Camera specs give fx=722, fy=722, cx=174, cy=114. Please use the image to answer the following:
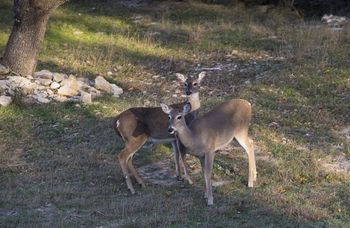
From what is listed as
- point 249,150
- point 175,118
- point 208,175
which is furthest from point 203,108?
point 208,175

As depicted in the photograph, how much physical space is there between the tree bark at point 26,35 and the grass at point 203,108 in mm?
1452

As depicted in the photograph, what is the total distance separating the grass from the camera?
8805mm

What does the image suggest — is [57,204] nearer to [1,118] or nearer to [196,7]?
[1,118]

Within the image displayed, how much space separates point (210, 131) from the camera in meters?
9.45

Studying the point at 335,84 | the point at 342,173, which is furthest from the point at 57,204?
the point at 335,84

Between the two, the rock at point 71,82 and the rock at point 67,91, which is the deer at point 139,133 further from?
the rock at point 71,82

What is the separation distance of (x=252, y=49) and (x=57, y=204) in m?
9.94

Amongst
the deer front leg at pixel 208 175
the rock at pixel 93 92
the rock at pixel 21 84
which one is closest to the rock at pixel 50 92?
the rock at pixel 21 84

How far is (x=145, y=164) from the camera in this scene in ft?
35.8

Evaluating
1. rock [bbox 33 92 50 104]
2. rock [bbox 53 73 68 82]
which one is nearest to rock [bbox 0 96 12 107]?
rock [bbox 33 92 50 104]

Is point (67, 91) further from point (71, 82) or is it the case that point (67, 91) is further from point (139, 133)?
point (139, 133)

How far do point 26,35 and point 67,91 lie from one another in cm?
193

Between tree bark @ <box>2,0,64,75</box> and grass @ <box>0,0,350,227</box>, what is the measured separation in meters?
1.45

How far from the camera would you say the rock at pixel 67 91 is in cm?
1455
